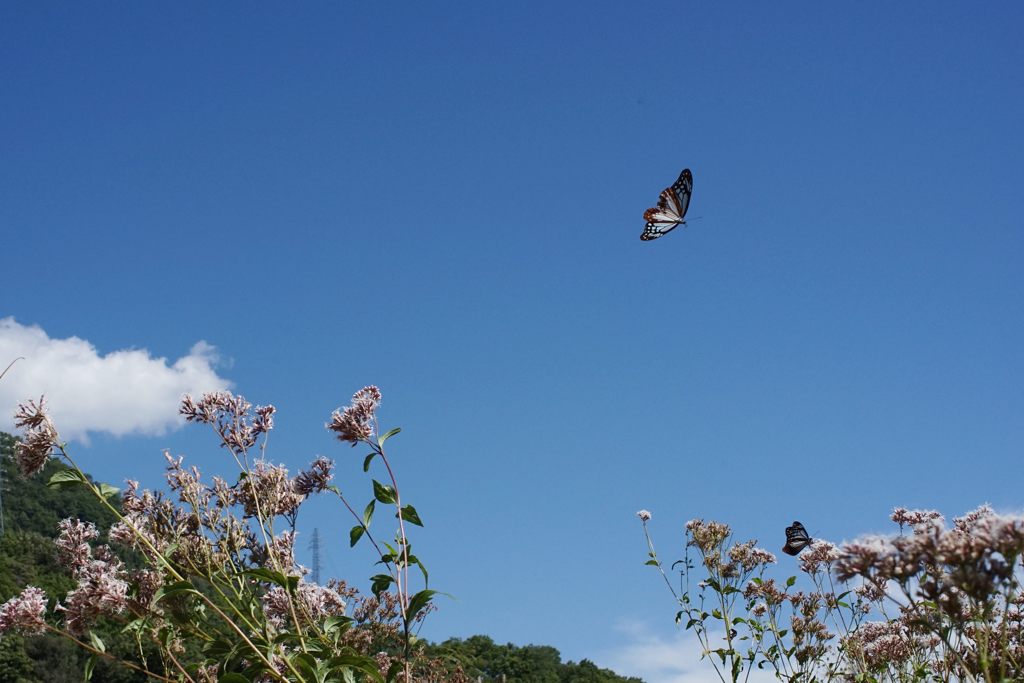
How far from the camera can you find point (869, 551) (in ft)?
9.49

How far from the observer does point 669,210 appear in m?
9.35

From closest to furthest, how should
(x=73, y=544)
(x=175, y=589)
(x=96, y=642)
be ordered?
1. (x=175, y=589)
2. (x=96, y=642)
3. (x=73, y=544)

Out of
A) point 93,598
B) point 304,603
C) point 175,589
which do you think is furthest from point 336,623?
point 93,598

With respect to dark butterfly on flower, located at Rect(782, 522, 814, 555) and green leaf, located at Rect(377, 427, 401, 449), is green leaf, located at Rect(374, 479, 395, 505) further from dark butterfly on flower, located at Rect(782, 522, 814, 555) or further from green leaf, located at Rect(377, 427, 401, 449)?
dark butterfly on flower, located at Rect(782, 522, 814, 555)

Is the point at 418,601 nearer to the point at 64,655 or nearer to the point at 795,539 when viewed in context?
the point at 795,539

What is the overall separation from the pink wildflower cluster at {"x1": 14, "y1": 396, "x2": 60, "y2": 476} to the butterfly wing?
17.7 feet

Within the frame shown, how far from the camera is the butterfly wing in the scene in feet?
22.7

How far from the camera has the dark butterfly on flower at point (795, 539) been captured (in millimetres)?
6906

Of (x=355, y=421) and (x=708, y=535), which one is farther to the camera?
(x=708, y=535)

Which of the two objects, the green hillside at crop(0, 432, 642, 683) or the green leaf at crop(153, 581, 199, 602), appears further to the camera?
the green hillside at crop(0, 432, 642, 683)

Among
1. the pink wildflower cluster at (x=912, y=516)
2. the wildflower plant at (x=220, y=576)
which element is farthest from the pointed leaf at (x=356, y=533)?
the pink wildflower cluster at (x=912, y=516)

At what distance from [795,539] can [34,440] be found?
219 inches

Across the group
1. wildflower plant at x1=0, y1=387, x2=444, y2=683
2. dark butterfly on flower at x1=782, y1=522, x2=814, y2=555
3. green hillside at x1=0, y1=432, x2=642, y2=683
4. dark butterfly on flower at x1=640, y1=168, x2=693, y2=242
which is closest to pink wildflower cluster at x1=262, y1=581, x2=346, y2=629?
wildflower plant at x1=0, y1=387, x2=444, y2=683

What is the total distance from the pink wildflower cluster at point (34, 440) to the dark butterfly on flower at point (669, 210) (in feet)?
20.3
